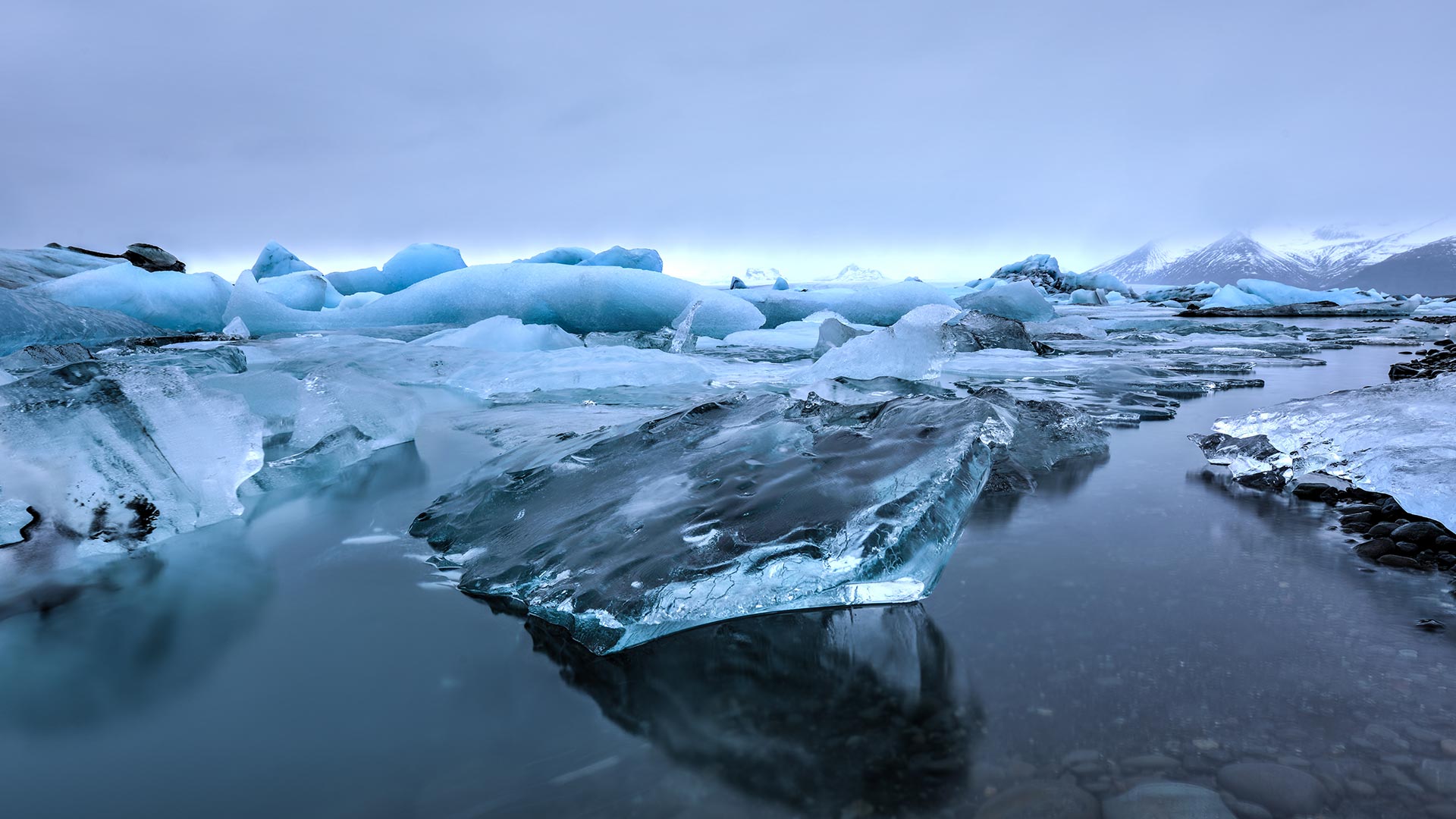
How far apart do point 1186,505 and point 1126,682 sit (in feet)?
3.44

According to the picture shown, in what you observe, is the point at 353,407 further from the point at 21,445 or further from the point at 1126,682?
the point at 1126,682

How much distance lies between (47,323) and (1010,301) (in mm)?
11633

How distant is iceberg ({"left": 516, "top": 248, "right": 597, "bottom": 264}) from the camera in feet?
37.8

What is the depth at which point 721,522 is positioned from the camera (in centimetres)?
137

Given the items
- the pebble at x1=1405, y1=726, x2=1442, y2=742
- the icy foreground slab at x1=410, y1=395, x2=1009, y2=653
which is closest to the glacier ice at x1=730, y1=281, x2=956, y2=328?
the icy foreground slab at x1=410, y1=395, x2=1009, y2=653

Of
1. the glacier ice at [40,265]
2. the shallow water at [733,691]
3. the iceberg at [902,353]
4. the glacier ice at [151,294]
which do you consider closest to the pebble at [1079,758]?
the shallow water at [733,691]

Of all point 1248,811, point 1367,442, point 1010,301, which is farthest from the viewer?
point 1010,301

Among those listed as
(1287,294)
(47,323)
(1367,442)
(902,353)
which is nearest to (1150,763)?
(1367,442)

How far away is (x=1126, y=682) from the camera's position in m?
0.99

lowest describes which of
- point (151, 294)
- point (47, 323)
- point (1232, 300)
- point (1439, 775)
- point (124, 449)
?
point (1439, 775)

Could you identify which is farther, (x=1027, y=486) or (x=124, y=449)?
(x=1027, y=486)

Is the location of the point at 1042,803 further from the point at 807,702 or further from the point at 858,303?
the point at 858,303

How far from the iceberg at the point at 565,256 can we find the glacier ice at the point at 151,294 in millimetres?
4184

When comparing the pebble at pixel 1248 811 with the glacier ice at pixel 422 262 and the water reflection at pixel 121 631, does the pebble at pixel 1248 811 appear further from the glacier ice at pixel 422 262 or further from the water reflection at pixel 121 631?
the glacier ice at pixel 422 262
